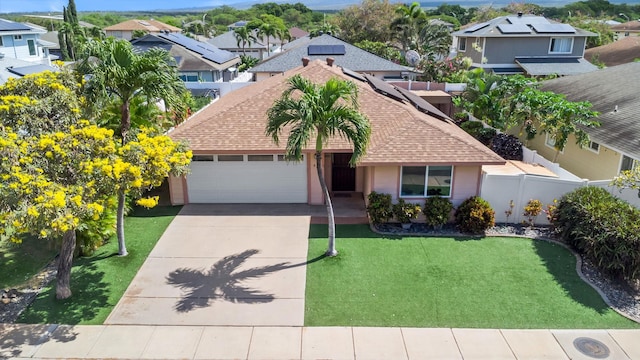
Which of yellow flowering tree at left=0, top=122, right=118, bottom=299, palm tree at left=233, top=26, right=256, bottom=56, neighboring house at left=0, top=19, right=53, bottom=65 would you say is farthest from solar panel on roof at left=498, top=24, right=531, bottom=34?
neighboring house at left=0, top=19, right=53, bottom=65

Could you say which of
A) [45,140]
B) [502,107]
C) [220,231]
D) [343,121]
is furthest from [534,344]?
[502,107]

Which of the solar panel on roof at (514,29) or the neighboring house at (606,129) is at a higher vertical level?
the solar panel on roof at (514,29)

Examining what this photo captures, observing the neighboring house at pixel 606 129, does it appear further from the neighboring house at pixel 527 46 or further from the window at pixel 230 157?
the neighboring house at pixel 527 46

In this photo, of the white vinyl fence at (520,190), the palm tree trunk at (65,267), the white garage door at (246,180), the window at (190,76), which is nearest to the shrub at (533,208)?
the white vinyl fence at (520,190)

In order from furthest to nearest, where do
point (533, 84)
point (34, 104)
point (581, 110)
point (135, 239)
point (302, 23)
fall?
point (302, 23) < point (533, 84) < point (581, 110) < point (135, 239) < point (34, 104)

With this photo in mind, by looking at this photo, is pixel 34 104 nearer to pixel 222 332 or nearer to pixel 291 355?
pixel 222 332

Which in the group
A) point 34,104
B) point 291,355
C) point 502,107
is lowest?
point 291,355
